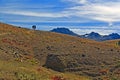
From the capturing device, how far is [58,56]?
7012 centimetres

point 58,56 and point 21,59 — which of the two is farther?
point 58,56

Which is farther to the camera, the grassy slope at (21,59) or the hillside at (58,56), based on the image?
the hillside at (58,56)

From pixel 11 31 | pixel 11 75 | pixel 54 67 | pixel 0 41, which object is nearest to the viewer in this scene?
pixel 11 75

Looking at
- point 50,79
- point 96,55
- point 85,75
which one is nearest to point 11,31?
point 96,55

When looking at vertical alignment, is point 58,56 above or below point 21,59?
above

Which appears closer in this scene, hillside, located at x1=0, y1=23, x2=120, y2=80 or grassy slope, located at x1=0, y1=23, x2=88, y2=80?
grassy slope, located at x1=0, y1=23, x2=88, y2=80

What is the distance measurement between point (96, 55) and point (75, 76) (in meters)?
15.1

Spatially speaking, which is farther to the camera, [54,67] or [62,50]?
[62,50]

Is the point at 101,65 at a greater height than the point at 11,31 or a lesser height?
lesser

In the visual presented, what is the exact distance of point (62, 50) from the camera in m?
78.9

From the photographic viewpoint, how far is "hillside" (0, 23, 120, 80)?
64438mm

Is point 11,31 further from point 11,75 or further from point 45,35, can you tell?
point 11,75

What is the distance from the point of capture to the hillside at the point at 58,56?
64438 mm

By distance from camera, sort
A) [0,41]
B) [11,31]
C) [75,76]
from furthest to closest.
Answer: [11,31]
[0,41]
[75,76]
